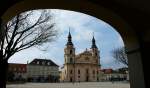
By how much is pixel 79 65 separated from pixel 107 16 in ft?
334

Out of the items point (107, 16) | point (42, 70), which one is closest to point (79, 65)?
point (42, 70)

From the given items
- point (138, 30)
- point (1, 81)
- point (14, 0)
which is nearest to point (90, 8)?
point (138, 30)

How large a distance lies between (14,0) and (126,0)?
2.54 m

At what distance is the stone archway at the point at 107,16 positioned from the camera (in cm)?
614

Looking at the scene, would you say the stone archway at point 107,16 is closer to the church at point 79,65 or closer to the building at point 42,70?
the building at point 42,70

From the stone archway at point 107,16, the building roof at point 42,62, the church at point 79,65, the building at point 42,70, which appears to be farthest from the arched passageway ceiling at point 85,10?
the building roof at point 42,62

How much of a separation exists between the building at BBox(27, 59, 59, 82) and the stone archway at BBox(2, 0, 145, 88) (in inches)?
3795

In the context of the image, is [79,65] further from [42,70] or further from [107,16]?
[107,16]

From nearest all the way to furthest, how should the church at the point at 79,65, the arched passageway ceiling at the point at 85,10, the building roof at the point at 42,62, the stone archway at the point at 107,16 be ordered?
the arched passageway ceiling at the point at 85,10
the stone archway at the point at 107,16
the church at the point at 79,65
the building roof at the point at 42,62

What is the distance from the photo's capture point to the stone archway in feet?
20.1

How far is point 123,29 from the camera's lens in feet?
23.4

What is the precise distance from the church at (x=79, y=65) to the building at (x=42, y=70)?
5.43 metres

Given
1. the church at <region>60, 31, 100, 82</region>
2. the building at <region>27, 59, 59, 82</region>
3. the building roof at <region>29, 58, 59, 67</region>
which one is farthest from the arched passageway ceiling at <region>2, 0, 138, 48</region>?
the building roof at <region>29, 58, 59, 67</region>

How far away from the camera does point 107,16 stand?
6.82m
